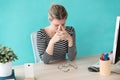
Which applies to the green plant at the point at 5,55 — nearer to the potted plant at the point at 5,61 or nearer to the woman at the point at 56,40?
the potted plant at the point at 5,61

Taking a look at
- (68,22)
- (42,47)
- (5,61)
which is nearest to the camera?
(5,61)

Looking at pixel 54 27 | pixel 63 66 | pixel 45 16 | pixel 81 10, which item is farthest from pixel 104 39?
pixel 63 66

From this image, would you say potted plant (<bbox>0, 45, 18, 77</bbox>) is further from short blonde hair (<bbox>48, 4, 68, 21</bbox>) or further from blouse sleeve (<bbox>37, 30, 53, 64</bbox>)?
short blonde hair (<bbox>48, 4, 68, 21</bbox>)

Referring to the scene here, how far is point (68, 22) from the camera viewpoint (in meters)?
2.69

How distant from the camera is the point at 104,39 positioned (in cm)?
290

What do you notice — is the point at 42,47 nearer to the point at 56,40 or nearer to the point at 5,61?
the point at 56,40

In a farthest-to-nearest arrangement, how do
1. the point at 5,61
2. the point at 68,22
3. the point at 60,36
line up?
1. the point at 68,22
2. the point at 60,36
3. the point at 5,61

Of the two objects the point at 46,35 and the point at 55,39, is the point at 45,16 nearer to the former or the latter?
the point at 46,35

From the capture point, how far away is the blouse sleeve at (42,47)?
1942mm

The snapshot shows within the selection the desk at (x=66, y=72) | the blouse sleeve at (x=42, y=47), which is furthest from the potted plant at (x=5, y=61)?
the blouse sleeve at (x=42, y=47)

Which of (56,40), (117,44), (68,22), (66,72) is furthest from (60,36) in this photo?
(68,22)

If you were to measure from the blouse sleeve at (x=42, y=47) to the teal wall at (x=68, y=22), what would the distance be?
0.50 metres

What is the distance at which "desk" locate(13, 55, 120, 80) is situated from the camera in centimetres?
166

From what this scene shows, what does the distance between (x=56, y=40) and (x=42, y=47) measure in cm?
17
